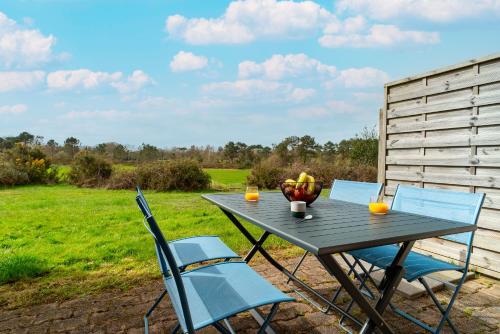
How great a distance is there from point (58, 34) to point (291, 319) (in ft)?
35.2

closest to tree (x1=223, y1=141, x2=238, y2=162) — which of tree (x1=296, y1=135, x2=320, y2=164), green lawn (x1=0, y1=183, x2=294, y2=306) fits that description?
tree (x1=296, y1=135, x2=320, y2=164)

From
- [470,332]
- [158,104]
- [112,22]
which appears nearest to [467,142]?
[470,332]

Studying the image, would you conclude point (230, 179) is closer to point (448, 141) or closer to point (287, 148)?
point (287, 148)

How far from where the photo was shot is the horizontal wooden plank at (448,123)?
312cm

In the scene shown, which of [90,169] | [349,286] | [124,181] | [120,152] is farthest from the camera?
[120,152]

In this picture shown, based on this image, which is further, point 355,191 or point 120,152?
point 120,152

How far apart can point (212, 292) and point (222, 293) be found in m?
0.06

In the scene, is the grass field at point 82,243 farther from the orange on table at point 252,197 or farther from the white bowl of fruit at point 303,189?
the white bowl of fruit at point 303,189

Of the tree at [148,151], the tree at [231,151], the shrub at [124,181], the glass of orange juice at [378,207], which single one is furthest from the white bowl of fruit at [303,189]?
the tree at [231,151]

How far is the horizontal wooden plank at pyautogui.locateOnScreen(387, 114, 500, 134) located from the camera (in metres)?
3.12

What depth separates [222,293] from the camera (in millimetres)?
1619

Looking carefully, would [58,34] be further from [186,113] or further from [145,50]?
[186,113]

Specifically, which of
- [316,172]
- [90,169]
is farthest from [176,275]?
[90,169]

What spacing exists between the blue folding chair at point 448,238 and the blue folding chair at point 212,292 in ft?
3.26
